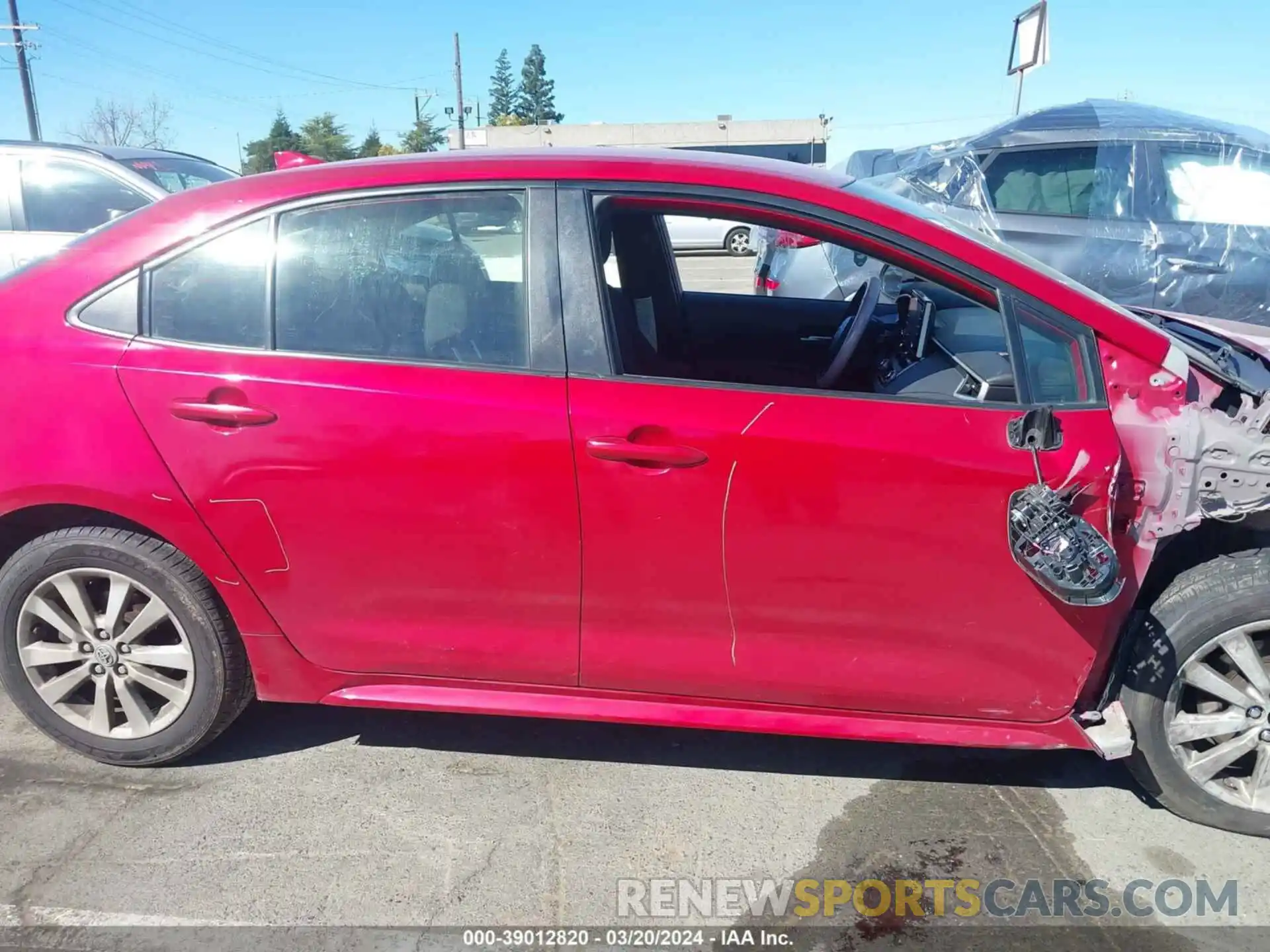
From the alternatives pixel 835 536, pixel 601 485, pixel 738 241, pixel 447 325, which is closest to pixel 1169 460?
pixel 835 536

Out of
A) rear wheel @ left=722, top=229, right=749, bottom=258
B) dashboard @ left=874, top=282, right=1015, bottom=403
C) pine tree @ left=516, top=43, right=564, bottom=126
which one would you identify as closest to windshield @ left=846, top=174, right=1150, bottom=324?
dashboard @ left=874, top=282, right=1015, bottom=403

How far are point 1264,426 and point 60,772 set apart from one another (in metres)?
3.54

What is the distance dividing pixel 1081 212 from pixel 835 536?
16.3ft

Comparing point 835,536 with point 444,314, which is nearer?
point 835,536

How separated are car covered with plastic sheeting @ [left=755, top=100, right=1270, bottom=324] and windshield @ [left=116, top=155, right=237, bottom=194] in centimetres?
472

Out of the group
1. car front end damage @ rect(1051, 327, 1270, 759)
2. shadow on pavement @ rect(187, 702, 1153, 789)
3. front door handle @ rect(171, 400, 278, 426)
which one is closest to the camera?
car front end damage @ rect(1051, 327, 1270, 759)

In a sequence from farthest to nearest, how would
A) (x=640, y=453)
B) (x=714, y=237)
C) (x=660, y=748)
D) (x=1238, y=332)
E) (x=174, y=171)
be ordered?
(x=714, y=237) < (x=174, y=171) < (x=1238, y=332) < (x=660, y=748) < (x=640, y=453)

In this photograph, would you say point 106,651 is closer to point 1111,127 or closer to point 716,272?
point 1111,127

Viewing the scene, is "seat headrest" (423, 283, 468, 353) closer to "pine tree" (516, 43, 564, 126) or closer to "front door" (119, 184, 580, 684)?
"front door" (119, 184, 580, 684)

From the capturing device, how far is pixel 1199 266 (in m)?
5.99

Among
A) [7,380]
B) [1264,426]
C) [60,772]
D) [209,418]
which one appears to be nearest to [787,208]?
[1264,426]

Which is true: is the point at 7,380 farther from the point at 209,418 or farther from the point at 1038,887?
the point at 1038,887

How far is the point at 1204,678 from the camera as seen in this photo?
8.30 feet

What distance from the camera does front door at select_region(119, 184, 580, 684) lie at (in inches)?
98.0
